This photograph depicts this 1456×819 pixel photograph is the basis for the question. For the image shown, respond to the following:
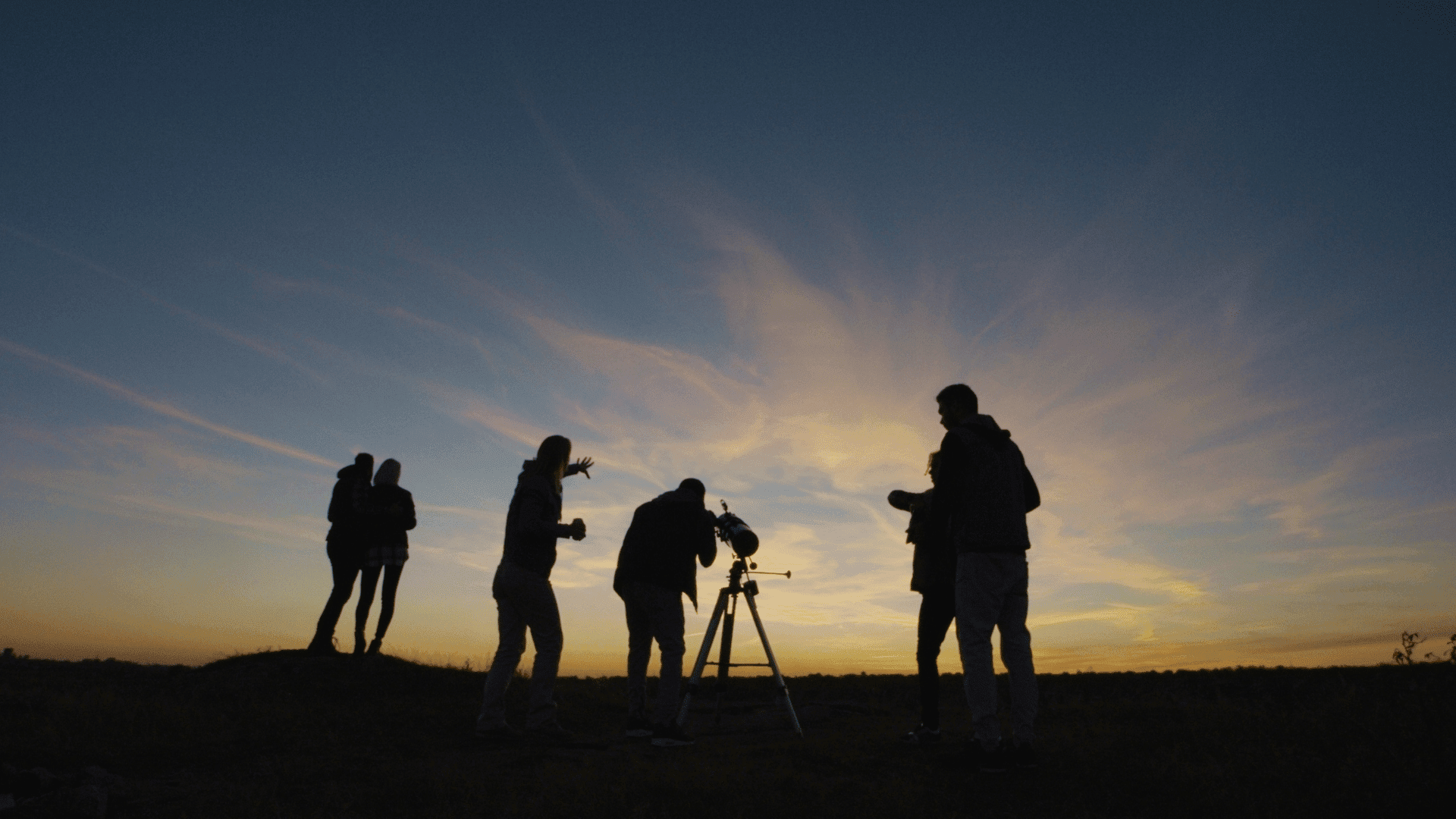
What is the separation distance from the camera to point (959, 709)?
10805 mm

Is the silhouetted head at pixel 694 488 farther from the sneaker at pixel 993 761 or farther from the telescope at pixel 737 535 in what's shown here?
the sneaker at pixel 993 761

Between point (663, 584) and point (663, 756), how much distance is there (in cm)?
152

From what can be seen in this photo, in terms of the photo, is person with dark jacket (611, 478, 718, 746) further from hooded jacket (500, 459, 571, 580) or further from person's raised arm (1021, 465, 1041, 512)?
person's raised arm (1021, 465, 1041, 512)

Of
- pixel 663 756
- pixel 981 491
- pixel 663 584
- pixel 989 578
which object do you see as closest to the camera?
pixel 989 578

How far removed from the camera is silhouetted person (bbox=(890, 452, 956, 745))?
6.79m

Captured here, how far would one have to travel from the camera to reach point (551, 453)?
25.2ft

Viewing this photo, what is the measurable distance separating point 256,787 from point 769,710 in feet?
20.8

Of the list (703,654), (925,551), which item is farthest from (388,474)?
(925,551)

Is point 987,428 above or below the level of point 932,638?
above

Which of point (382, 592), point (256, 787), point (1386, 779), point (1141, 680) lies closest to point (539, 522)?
point (256, 787)

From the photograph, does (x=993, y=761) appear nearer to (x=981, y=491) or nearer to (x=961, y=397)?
(x=981, y=491)

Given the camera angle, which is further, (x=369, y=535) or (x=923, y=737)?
(x=369, y=535)

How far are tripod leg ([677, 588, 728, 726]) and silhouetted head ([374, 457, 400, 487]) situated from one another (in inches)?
181

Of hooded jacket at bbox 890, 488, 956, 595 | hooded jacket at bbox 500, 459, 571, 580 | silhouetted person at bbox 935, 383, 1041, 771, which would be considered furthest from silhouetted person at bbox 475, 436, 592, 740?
silhouetted person at bbox 935, 383, 1041, 771
